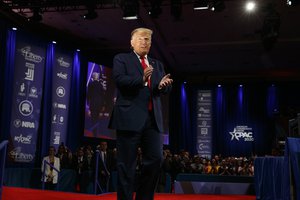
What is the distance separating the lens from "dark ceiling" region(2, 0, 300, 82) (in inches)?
422

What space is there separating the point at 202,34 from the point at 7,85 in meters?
6.29

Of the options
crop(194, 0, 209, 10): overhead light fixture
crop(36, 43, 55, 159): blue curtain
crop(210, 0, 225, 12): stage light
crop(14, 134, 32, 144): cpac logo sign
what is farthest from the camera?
crop(36, 43, 55, 159): blue curtain

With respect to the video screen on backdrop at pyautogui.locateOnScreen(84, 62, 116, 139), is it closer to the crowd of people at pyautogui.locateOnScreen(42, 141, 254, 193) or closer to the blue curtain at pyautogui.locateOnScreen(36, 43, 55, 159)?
the blue curtain at pyautogui.locateOnScreen(36, 43, 55, 159)

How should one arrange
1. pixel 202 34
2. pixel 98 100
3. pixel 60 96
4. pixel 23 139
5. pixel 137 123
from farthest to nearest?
pixel 98 100, pixel 202 34, pixel 60 96, pixel 23 139, pixel 137 123

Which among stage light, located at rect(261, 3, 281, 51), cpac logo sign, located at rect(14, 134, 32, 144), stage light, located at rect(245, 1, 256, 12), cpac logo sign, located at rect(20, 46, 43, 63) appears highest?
stage light, located at rect(245, 1, 256, 12)

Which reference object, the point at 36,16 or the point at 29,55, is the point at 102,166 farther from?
the point at 36,16

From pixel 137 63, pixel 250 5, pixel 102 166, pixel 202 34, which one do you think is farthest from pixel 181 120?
pixel 137 63

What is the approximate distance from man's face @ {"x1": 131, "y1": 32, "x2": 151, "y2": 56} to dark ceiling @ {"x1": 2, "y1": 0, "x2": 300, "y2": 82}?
755cm

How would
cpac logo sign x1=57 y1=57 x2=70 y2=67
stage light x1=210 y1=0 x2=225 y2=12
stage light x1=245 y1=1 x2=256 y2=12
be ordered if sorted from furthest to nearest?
cpac logo sign x1=57 y1=57 x2=70 y2=67 → stage light x1=245 y1=1 x2=256 y2=12 → stage light x1=210 y1=0 x2=225 y2=12

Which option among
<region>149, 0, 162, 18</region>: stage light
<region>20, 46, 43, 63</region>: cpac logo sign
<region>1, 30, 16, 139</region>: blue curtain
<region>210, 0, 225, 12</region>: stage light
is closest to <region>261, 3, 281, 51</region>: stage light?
<region>210, 0, 225, 12</region>: stage light

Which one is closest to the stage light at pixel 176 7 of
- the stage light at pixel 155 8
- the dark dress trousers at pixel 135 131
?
the stage light at pixel 155 8

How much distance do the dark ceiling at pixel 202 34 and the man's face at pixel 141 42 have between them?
7552 mm

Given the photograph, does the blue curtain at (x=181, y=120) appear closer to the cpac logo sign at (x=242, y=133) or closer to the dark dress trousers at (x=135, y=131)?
the cpac logo sign at (x=242, y=133)

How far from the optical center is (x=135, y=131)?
2.43 m
